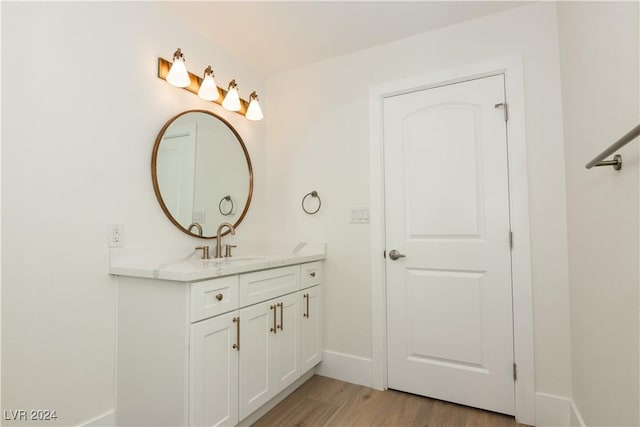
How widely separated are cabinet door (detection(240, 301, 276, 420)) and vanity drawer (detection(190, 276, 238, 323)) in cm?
12

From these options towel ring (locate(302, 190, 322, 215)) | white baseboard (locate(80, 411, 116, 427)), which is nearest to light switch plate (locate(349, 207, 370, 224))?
towel ring (locate(302, 190, 322, 215))

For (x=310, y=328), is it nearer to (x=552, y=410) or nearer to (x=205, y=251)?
Result: (x=205, y=251)

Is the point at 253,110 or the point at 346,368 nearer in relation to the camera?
the point at 346,368

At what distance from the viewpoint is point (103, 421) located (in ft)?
5.36

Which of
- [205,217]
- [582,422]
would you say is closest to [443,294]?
[582,422]

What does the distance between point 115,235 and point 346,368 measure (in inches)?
68.4

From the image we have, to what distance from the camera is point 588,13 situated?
1.34 metres

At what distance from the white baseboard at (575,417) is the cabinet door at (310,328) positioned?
1483 mm

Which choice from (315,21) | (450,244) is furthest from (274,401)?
(315,21)

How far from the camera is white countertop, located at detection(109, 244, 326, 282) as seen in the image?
4.80ft

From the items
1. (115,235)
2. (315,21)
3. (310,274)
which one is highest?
(315,21)

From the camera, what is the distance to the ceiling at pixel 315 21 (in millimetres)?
1957

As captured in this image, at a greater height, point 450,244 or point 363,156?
point 363,156

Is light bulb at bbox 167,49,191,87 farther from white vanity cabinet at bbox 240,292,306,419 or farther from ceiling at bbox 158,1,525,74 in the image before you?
white vanity cabinet at bbox 240,292,306,419
